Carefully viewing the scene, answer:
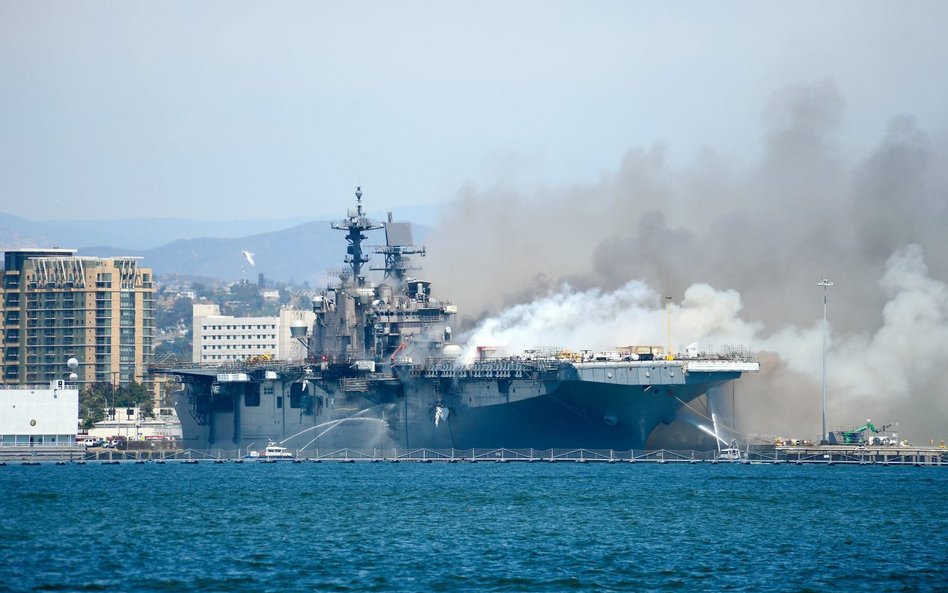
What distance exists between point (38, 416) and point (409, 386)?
779 inches

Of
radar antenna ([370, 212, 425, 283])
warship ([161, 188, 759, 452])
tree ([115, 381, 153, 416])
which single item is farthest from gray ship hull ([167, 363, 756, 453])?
tree ([115, 381, 153, 416])

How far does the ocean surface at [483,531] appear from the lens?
34406 mm

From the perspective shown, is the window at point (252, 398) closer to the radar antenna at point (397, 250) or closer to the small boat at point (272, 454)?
the small boat at point (272, 454)

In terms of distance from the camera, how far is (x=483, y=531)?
43.2 metres

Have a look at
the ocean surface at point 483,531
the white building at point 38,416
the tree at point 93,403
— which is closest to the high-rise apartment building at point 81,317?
the tree at point 93,403

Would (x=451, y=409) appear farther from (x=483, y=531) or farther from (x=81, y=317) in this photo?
(x=81, y=317)

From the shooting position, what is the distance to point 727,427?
247ft

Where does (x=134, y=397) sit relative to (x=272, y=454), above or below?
above

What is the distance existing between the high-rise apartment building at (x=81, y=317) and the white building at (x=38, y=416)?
170 ft

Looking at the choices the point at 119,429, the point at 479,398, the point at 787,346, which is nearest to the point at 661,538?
the point at 479,398

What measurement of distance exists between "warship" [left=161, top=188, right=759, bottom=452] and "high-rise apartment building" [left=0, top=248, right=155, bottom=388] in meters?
46.4

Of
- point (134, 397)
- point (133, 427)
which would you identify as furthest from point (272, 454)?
point (134, 397)

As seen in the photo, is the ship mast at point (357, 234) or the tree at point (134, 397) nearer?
the ship mast at point (357, 234)

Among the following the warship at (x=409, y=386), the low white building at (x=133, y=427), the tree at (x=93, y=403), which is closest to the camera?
the warship at (x=409, y=386)
